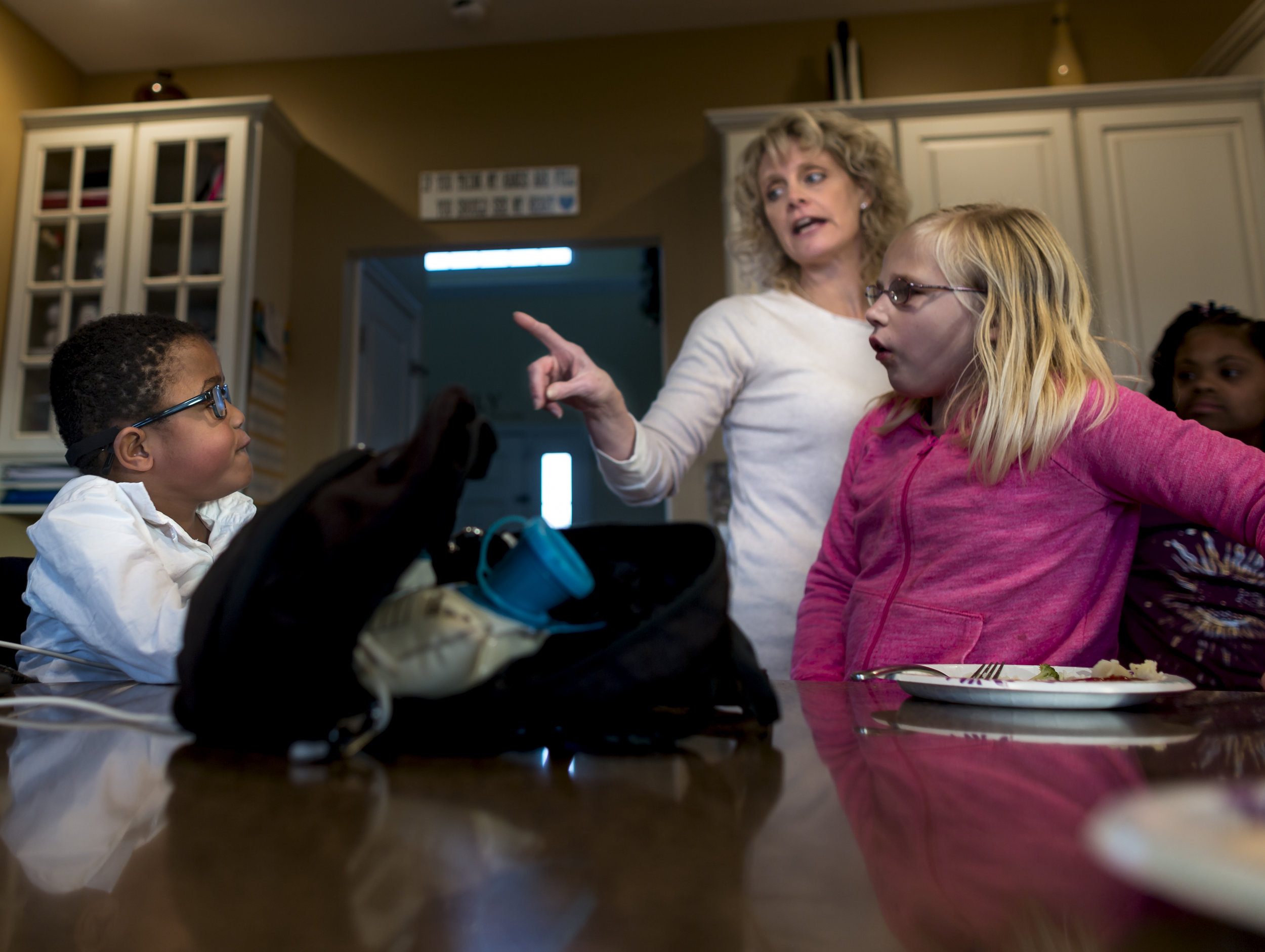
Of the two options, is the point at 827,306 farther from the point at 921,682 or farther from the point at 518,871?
the point at 518,871

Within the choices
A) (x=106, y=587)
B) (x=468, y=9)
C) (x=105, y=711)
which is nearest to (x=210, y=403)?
(x=106, y=587)

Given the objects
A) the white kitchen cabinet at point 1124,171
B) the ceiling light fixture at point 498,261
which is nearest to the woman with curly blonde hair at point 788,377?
the white kitchen cabinet at point 1124,171

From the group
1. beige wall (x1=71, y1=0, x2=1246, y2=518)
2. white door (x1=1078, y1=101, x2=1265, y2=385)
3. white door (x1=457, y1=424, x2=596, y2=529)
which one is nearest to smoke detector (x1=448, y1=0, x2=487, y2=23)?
Answer: beige wall (x1=71, y1=0, x2=1246, y2=518)

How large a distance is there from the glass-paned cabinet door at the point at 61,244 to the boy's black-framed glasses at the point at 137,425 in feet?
8.06

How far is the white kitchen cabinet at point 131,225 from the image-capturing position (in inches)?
127

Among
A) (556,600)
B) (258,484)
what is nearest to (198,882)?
(556,600)

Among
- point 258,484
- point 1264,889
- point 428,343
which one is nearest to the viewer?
point 1264,889

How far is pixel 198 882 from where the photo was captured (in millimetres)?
246

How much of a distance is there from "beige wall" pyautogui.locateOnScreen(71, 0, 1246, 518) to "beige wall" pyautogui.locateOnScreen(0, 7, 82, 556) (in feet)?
1.09

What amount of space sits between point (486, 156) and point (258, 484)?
5.22 feet

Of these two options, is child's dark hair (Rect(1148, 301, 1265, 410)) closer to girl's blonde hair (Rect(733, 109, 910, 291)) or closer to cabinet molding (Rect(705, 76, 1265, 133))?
girl's blonde hair (Rect(733, 109, 910, 291))

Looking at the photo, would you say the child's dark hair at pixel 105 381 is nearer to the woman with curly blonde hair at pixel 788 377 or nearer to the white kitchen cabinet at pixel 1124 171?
the woman with curly blonde hair at pixel 788 377

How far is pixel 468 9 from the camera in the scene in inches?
132

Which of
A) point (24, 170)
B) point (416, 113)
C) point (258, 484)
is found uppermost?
point (416, 113)
